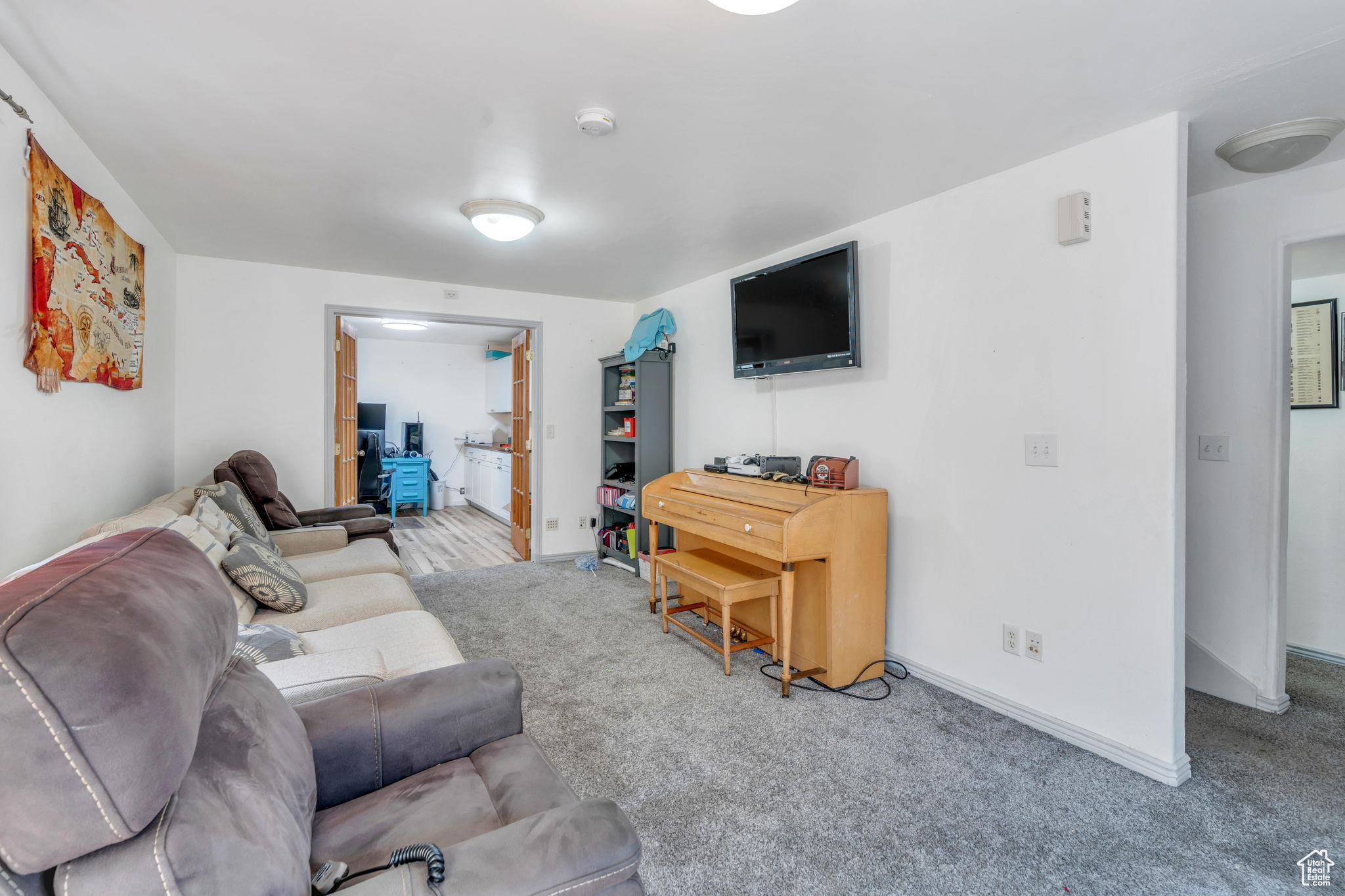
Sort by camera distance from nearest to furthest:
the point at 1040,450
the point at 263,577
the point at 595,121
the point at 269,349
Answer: the point at 595,121
the point at 263,577
the point at 1040,450
the point at 269,349

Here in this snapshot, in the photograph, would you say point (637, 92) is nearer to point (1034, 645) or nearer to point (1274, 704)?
point (1034, 645)

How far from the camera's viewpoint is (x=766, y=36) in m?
1.64

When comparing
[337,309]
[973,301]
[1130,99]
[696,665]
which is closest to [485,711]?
[696,665]

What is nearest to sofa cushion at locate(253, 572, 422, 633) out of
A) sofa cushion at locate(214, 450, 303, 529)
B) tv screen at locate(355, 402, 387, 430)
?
sofa cushion at locate(214, 450, 303, 529)

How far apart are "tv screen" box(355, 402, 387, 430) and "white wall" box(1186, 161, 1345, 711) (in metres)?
7.81

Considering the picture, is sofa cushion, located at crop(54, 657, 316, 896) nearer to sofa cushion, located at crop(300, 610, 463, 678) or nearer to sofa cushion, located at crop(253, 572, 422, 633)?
sofa cushion, located at crop(300, 610, 463, 678)

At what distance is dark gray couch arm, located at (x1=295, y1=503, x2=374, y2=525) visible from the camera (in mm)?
3805

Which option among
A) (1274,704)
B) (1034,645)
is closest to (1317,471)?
(1274,704)

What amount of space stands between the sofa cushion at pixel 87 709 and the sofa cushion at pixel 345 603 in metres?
1.59

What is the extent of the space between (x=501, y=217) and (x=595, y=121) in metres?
0.99

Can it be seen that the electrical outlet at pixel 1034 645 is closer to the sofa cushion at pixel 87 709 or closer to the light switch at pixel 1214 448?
the light switch at pixel 1214 448

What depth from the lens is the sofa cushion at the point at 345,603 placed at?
86.0 inches

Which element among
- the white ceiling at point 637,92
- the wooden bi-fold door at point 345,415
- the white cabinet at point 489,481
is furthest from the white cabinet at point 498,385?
the white ceiling at point 637,92

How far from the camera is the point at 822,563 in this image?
278cm
